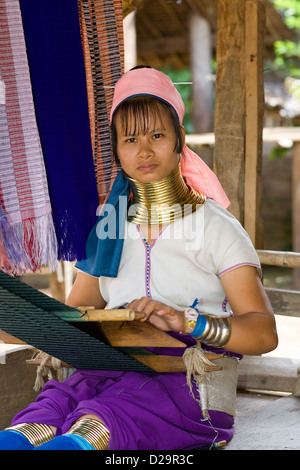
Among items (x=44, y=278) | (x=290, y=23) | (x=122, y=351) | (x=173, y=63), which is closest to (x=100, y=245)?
(x=122, y=351)

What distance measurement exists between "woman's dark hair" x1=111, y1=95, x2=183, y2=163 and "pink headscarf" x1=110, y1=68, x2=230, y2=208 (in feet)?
0.08

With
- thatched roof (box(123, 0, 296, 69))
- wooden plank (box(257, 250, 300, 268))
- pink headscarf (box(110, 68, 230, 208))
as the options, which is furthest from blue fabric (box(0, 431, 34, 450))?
thatched roof (box(123, 0, 296, 69))

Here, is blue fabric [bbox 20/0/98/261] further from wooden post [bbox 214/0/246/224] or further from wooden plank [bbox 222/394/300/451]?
wooden plank [bbox 222/394/300/451]

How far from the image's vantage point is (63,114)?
283 centimetres

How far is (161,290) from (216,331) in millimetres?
392

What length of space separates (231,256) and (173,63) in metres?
9.80

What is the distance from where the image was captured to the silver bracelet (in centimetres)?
201

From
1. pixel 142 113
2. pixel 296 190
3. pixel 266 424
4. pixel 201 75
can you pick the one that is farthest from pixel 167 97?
pixel 201 75

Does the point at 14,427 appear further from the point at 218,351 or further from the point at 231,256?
the point at 231,256

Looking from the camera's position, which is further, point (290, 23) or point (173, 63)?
point (173, 63)

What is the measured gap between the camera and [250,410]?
9.14 ft

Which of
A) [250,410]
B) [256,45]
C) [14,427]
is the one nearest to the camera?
[14,427]

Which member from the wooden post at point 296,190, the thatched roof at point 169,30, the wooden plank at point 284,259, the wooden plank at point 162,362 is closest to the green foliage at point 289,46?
the thatched roof at point 169,30

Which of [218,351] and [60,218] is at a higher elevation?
[60,218]
